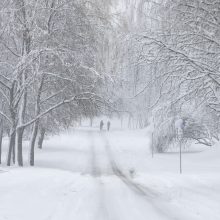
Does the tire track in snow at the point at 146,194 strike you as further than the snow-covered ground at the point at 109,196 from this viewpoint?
Yes

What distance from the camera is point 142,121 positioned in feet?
360

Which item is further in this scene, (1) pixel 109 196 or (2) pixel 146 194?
(2) pixel 146 194

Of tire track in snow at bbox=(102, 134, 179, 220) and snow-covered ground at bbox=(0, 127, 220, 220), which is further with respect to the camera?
tire track in snow at bbox=(102, 134, 179, 220)

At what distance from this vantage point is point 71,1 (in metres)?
21.2

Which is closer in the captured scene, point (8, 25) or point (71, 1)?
point (8, 25)

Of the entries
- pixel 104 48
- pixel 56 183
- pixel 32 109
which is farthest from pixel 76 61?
pixel 32 109

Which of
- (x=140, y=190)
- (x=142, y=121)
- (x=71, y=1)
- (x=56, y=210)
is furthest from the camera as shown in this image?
(x=142, y=121)

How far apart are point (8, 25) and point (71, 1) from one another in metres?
3.13

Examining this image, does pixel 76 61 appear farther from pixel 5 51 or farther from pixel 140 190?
pixel 140 190

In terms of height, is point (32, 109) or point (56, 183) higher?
point (32, 109)

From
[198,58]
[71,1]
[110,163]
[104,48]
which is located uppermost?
[71,1]

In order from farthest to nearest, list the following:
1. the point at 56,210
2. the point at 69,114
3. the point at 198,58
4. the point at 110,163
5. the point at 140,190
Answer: the point at 110,163, the point at 69,114, the point at 140,190, the point at 198,58, the point at 56,210

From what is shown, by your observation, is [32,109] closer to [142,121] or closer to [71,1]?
[71,1]

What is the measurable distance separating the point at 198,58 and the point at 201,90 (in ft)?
3.09
